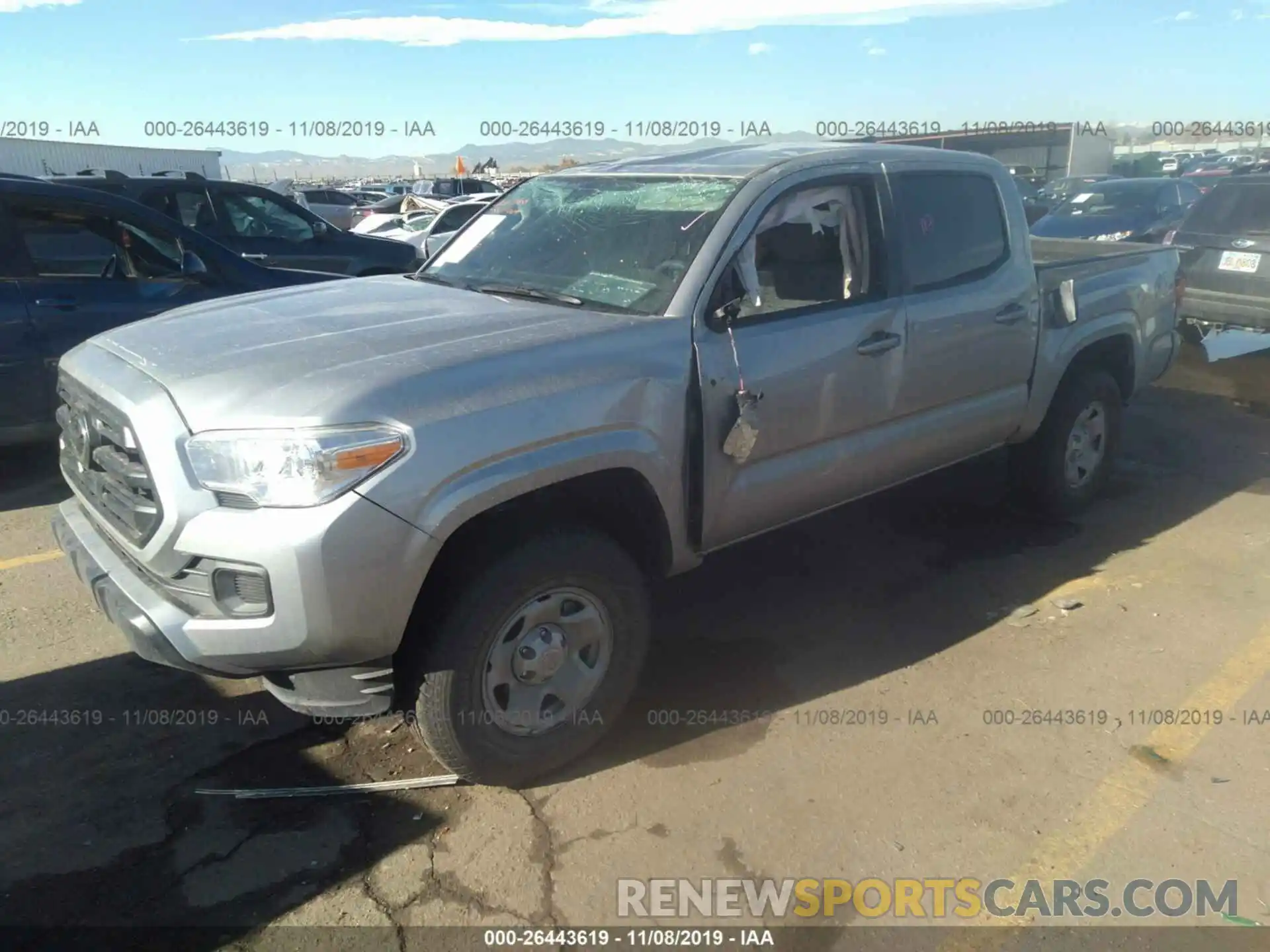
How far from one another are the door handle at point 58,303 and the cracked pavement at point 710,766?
1.48 meters

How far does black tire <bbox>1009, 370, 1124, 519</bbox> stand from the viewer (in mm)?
5094

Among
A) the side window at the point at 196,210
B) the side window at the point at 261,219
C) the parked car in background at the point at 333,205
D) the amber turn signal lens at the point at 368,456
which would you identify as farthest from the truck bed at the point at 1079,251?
the parked car in background at the point at 333,205

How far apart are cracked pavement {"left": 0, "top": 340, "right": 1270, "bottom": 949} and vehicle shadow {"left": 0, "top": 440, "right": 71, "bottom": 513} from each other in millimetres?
738

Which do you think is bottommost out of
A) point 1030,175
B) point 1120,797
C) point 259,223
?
point 1120,797

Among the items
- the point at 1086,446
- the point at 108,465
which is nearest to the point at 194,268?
the point at 108,465

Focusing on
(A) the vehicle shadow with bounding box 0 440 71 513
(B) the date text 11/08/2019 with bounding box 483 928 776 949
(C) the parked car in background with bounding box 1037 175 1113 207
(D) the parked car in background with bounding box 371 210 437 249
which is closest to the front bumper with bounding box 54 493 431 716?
(B) the date text 11/08/2019 with bounding box 483 928 776 949

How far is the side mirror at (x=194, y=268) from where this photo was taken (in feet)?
20.0

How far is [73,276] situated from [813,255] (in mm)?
4494

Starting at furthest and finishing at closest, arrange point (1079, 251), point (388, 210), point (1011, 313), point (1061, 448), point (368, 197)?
point (368, 197)
point (388, 210)
point (1079, 251)
point (1061, 448)
point (1011, 313)

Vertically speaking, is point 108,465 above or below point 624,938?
above

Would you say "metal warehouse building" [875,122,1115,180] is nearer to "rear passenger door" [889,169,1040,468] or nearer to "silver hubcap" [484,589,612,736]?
"rear passenger door" [889,169,1040,468]

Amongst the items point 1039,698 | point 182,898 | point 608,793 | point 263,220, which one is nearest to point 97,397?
point 182,898

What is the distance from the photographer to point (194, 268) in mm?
6082

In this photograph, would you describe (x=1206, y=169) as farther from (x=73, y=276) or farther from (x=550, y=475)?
(x=550, y=475)
